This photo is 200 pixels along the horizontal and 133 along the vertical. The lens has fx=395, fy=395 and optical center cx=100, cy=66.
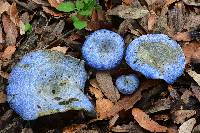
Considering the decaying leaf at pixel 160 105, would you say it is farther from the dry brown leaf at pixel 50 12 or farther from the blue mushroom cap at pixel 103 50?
the dry brown leaf at pixel 50 12

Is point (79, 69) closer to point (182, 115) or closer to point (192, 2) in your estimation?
point (182, 115)

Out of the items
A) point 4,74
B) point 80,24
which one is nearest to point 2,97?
point 4,74

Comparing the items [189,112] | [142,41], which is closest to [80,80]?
[142,41]

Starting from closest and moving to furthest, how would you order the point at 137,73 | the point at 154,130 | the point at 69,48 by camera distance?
the point at 154,130
the point at 137,73
the point at 69,48

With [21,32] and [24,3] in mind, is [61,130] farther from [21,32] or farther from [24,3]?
[24,3]

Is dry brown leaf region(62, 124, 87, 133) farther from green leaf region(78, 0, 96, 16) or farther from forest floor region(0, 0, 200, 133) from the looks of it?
green leaf region(78, 0, 96, 16)

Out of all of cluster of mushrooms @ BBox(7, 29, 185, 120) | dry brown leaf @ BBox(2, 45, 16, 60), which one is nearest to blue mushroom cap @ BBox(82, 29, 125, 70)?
cluster of mushrooms @ BBox(7, 29, 185, 120)
